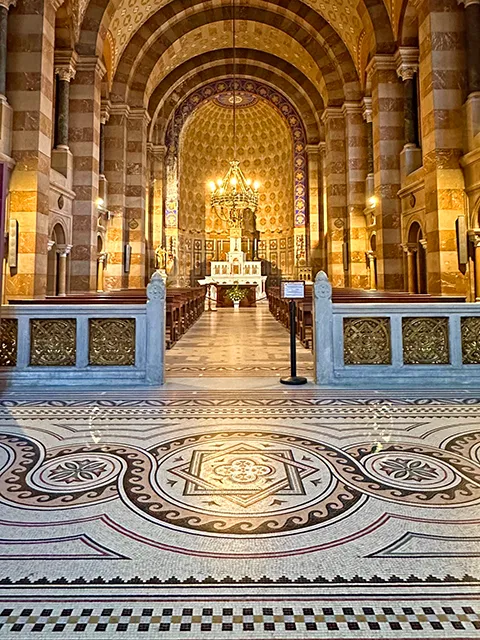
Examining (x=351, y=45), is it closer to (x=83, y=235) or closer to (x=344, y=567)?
(x=83, y=235)

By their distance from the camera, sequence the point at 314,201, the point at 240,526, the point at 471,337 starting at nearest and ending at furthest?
the point at 240,526 < the point at 471,337 < the point at 314,201

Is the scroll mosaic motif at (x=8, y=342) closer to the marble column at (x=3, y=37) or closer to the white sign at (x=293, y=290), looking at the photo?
the white sign at (x=293, y=290)

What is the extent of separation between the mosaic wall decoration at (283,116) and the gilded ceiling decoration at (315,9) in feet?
21.9

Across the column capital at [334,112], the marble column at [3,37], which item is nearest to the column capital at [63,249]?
the marble column at [3,37]

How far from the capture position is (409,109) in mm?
13172

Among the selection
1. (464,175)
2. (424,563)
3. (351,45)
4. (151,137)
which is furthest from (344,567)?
(151,137)

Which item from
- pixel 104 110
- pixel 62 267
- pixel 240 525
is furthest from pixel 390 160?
pixel 240 525

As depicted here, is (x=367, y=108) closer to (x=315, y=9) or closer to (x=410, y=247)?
(x=315, y=9)

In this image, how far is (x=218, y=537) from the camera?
2100 millimetres

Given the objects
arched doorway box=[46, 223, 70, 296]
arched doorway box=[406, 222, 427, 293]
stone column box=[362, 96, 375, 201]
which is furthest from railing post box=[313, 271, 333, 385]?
stone column box=[362, 96, 375, 201]

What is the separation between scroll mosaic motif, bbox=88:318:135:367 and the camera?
557 centimetres

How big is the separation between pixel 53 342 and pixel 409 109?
41.3 feet

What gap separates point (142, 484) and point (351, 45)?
63.8 feet

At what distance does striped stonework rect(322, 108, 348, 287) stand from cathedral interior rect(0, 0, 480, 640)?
74.2 inches
